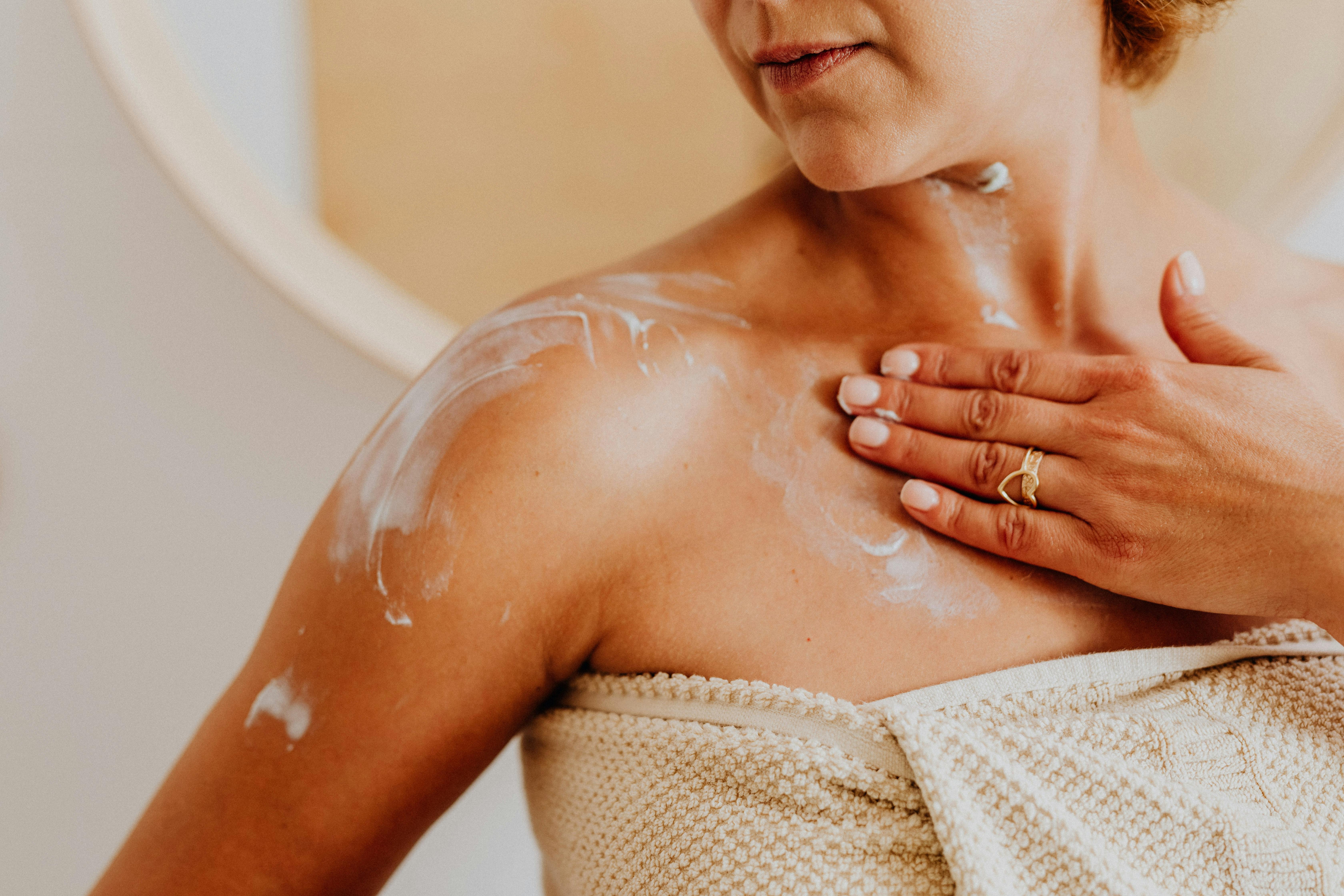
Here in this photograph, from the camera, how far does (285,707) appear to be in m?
0.49

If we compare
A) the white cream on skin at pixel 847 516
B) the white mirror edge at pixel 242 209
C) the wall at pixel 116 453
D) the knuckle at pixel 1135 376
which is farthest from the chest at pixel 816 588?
the wall at pixel 116 453

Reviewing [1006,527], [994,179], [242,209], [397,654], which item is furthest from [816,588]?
[242,209]

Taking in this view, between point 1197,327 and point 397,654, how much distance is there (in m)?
0.51

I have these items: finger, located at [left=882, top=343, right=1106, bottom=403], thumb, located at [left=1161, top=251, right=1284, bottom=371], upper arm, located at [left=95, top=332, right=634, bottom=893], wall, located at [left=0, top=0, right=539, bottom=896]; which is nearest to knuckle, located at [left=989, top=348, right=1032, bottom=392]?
→ finger, located at [left=882, top=343, right=1106, bottom=403]

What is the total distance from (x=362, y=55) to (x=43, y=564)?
53 centimetres

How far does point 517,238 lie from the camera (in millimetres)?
883

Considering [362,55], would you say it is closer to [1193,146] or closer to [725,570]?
[725,570]

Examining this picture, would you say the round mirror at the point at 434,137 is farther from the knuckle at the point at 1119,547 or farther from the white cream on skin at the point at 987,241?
the knuckle at the point at 1119,547

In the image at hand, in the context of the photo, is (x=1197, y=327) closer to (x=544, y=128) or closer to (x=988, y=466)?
(x=988, y=466)

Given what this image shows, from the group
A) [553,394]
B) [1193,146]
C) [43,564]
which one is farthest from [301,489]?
[1193,146]

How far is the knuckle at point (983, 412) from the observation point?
0.55 meters

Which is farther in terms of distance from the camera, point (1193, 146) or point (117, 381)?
point (1193, 146)

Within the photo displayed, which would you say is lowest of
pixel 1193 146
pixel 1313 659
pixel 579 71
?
pixel 1313 659

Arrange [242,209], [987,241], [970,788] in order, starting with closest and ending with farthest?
1. [970,788]
2. [987,241]
3. [242,209]
